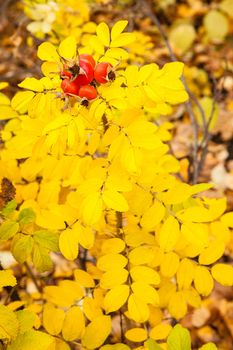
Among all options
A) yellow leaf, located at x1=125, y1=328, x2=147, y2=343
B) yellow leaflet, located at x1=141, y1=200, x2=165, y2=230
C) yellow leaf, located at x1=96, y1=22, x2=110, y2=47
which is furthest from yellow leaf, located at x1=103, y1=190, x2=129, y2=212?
yellow leaf, located at x1=125, y1=328, x2=147, y2=343

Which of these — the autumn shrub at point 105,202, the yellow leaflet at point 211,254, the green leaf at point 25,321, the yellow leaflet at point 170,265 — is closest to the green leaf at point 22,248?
the autumn shrub at point 105,202

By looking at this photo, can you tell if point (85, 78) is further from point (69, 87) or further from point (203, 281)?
point (203, 281)

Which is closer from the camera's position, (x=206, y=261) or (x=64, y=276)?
(x=206, y=261)

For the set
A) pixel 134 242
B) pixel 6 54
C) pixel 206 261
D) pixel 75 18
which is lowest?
pixel 6 54

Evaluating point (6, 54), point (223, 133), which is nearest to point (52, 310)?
point (223, 133)

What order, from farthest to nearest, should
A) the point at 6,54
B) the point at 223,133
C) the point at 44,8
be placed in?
the point at 6,54 → the point at 223,133 → the point at 44,8

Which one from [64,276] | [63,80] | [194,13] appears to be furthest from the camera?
[194,13]

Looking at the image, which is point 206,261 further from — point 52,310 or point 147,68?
point 147,68

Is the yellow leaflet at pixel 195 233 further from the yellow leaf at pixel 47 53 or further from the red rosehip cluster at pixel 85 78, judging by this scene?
the yellow leaf at pixel 47 53
